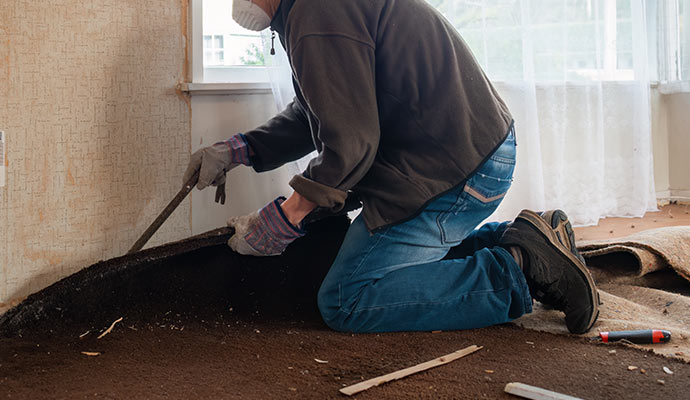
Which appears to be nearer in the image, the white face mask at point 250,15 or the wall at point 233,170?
the white face mask at point 250,15

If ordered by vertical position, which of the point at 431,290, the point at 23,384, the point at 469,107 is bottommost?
the point at 23,384

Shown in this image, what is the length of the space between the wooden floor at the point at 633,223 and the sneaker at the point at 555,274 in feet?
2.90

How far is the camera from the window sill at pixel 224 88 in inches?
69.6

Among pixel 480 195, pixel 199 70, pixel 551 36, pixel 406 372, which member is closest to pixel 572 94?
pixel 551 36

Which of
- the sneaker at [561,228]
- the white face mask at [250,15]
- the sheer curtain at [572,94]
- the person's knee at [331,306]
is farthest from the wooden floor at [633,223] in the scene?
the white face mask at [250,15]

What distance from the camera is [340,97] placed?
131cm

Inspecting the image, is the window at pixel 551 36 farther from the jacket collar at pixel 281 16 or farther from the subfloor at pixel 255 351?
the subfloor at pixel 255 351

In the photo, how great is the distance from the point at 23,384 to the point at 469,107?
1054mm

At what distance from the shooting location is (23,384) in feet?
3.70

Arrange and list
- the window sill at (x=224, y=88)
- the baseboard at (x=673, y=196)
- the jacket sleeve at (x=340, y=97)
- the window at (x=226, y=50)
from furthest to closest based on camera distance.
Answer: the baseboard at (x=673, y=196), the window at (x=226, y=50), the window sill at (x=224, y=88), the jacket sleeve at (x=340, y=97)

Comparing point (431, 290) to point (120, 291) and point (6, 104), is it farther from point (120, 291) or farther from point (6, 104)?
point (6, 104)

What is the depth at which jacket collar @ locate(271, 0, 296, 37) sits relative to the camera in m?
1.40

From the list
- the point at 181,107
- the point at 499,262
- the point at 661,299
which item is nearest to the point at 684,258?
the point at 661,299

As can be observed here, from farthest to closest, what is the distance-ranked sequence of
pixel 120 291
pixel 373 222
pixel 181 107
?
1. pixel 181 107
2. pixel 120 291
3. pixel 373 222
